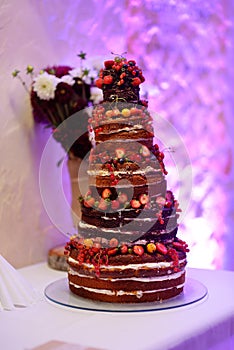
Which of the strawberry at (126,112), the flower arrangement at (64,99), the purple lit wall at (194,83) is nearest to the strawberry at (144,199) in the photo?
the strawberry at (126,112)

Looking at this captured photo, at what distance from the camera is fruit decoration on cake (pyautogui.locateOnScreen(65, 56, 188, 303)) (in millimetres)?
1424

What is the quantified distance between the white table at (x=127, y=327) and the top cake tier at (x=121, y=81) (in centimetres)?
53

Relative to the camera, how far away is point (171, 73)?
2633 mm

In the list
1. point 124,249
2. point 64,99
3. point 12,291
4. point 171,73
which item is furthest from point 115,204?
point 171,73

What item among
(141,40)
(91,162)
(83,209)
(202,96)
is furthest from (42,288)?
(202,96)

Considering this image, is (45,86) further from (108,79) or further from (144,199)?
(144,199)

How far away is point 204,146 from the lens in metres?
2.79

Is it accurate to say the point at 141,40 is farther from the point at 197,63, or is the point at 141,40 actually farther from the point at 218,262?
the point at 218,262

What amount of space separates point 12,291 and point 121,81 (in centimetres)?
60

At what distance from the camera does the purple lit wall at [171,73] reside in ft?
6.55

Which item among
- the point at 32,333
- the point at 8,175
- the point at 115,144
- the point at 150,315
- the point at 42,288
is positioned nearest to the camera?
the point at 32,333

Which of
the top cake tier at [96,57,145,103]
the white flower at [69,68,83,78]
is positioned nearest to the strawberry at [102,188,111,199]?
the top cake tier at [96,57,145,103]

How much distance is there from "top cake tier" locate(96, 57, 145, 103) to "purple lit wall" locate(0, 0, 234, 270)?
1.85 feet

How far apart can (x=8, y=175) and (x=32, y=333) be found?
79 centimetres
